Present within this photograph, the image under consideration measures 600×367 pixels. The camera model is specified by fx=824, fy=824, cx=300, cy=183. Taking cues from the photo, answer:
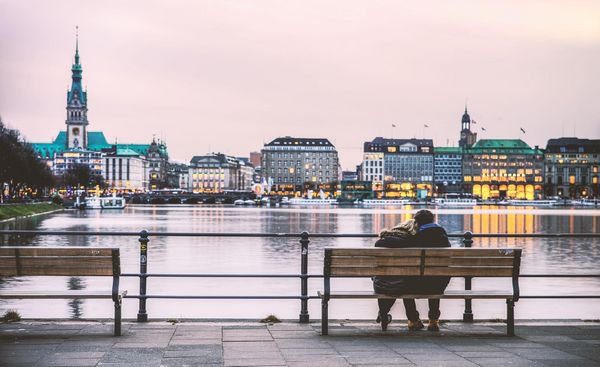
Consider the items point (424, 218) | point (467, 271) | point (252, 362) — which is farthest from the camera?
point (424, 218)

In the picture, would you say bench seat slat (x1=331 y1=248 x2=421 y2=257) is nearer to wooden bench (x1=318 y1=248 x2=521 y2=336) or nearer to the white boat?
wooden bench (x1=318 y1=248 x2=521 y2=336)

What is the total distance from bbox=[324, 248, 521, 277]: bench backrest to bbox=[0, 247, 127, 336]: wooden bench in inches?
118

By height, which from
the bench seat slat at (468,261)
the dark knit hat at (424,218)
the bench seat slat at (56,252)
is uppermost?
the dark knit hat at (424,218)

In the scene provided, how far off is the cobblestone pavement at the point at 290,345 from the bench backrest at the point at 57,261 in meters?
0.87

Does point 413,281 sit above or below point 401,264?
below

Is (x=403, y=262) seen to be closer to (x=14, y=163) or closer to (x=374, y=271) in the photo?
(x=374, y=271)

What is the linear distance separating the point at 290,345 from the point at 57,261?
11.3ft

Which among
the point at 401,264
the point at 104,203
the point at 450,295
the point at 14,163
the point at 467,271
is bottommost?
the point at 104,203

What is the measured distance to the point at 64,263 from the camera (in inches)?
449

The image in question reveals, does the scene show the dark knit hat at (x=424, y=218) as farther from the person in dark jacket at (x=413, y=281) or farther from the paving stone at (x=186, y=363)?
the paving stone at (x=186, y=363)

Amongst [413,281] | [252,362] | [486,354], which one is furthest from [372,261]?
[252,362]

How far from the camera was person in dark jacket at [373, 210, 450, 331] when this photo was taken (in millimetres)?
12062

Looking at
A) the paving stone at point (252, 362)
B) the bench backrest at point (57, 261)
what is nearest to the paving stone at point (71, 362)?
the paving stone at point (252, 362)

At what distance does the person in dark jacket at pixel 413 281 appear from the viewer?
1206 centimetres
